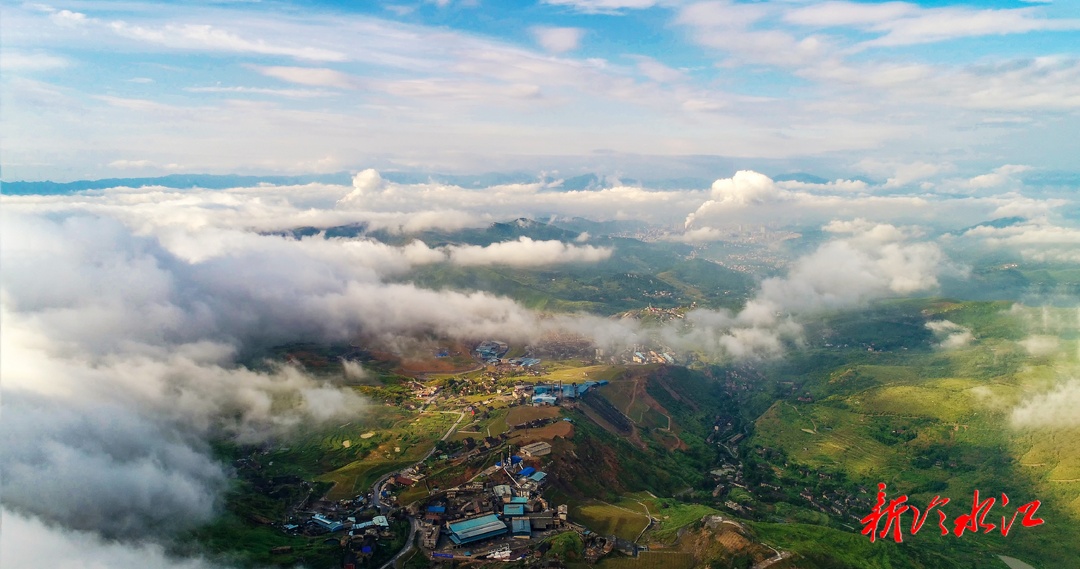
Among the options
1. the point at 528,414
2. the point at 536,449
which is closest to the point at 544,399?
the point at 528,414

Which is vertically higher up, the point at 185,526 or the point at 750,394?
the point at 185,526

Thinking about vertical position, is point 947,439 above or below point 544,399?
below

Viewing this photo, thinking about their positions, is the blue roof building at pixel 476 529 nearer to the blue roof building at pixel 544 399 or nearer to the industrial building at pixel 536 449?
the industrial building at pixel 536 449

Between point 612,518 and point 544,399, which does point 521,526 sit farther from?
point 544,399

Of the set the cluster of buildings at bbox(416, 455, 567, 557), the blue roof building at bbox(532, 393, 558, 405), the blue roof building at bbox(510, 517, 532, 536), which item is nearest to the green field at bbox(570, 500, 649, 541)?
the cluster of buildings at bbox(416, 455, 567, 557)

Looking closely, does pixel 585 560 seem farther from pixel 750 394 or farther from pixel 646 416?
pixel 750 394

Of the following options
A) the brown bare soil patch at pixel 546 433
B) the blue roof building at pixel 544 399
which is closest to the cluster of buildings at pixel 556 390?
the blue roof building at pixel 544 399

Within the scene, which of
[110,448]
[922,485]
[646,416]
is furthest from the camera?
[646,416]

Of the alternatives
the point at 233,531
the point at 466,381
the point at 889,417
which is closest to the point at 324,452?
the point at 233,531
